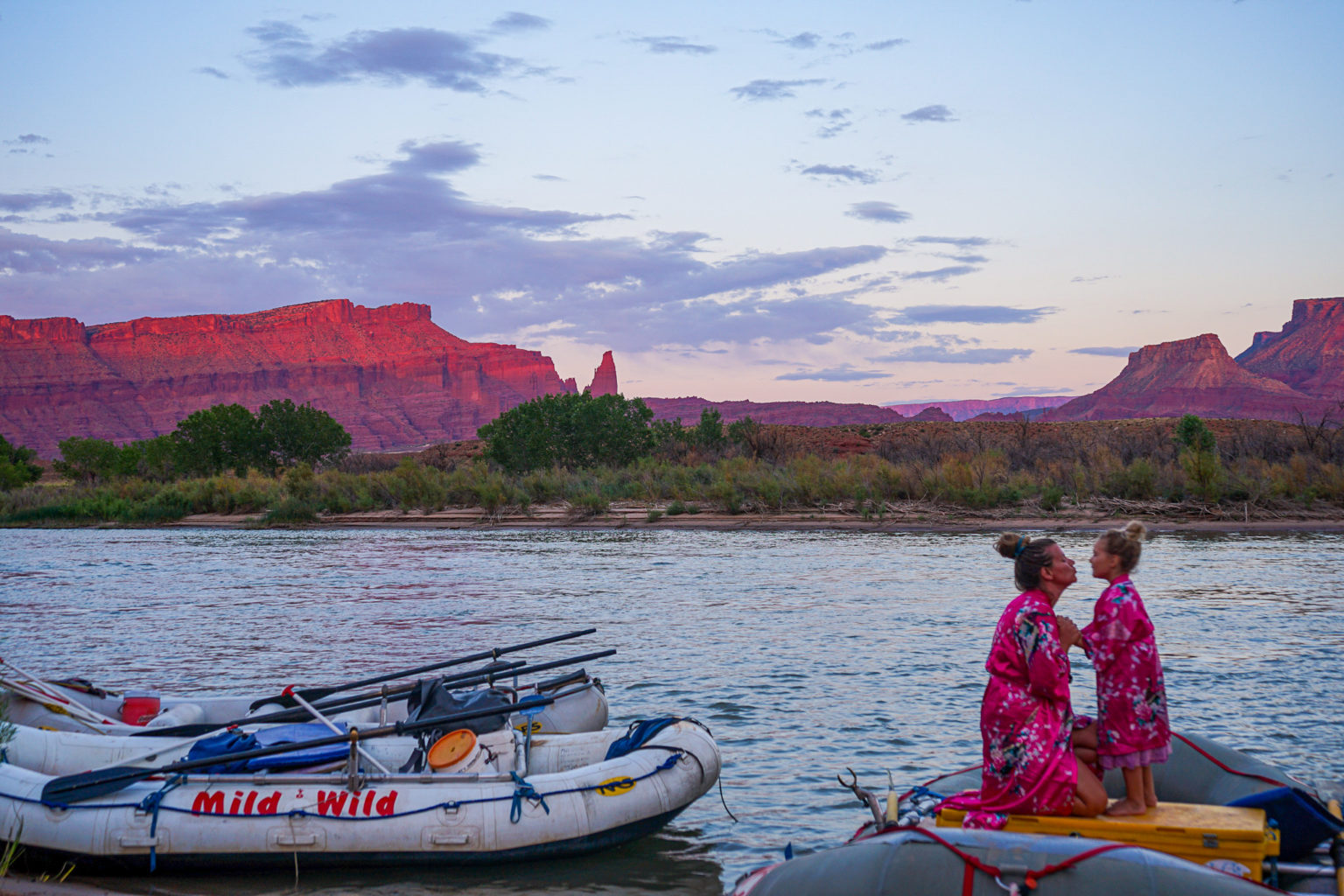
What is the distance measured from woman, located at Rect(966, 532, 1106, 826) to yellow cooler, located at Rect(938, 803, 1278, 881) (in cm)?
11

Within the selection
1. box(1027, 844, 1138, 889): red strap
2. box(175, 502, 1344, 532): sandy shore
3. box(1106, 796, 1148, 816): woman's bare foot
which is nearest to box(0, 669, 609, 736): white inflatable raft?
box(1106, 796, 1148, 816): woman's bare foot

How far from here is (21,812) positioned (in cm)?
617

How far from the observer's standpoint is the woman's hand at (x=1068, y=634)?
475 cm

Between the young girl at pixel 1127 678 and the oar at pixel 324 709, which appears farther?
the oar at pixel 324 709

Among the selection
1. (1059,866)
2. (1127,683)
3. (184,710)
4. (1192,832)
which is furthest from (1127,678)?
(184,710)

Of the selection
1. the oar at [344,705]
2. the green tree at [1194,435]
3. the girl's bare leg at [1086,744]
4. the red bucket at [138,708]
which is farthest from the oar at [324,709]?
the green tree at [1194,435]

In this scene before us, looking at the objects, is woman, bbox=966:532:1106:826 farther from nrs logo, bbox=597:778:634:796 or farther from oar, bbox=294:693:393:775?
oar, bbox=294:693:393:775

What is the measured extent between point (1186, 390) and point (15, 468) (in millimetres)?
108901

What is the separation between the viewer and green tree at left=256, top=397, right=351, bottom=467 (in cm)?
5500

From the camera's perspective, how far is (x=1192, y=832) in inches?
171

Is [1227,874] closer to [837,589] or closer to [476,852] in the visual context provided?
[476,852]

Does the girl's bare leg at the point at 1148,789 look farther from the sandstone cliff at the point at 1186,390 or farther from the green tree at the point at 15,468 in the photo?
the sandstone cliff at the point at 1186,390

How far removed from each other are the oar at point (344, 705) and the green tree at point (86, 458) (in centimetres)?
6242

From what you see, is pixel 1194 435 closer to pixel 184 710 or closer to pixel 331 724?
pixel 331 724
